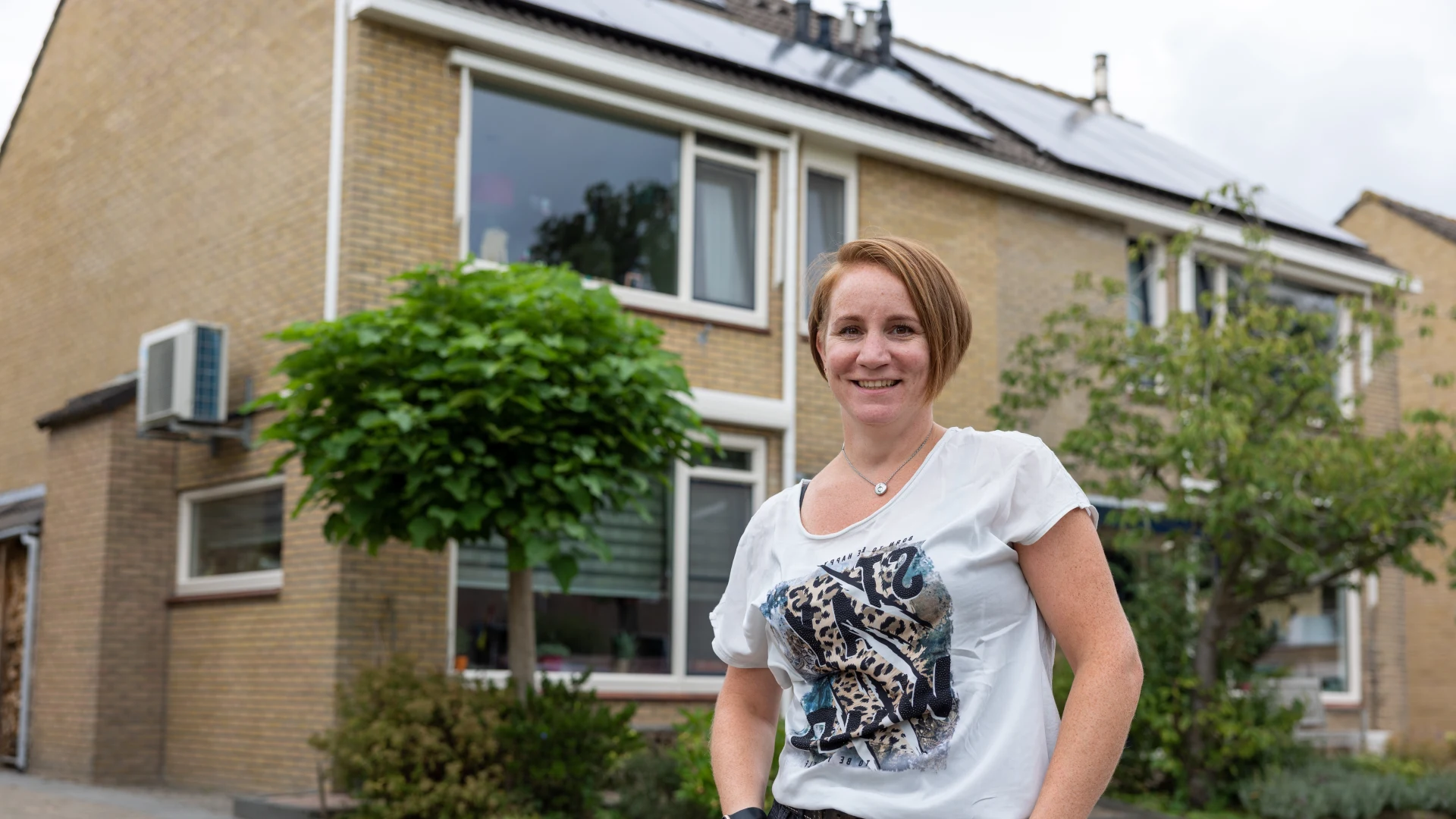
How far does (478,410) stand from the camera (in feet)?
28.4

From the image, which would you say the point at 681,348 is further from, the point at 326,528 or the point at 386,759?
the point at 386,759

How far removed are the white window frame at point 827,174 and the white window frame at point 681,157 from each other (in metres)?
0.36

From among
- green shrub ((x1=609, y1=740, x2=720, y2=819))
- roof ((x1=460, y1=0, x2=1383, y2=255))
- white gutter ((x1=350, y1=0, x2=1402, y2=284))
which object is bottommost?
green shrub ((x1=609, y1=740, x2=720, y2=819))

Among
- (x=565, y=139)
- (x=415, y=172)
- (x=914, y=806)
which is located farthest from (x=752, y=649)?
(x=565, y=139)

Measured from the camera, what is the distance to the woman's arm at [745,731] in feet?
7.57

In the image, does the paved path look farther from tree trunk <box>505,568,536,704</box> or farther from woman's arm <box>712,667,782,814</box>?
woman's arm <box>712,667,782,814</box>

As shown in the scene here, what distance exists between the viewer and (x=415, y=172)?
11039 millimetres

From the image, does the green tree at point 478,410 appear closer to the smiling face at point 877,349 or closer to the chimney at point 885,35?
the smiling face at point 877,349

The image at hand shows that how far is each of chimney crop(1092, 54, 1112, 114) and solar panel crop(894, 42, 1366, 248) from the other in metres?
1.19

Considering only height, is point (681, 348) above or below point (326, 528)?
above

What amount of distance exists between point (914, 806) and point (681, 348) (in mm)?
10320

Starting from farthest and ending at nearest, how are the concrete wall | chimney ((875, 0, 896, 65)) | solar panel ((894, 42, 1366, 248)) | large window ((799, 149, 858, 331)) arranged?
chimney ((875, 0, 896, 65)) → solar panel ((894, 42, 1366, 248)) → large window ((799, 149, 858, 331)) → the concrete wall

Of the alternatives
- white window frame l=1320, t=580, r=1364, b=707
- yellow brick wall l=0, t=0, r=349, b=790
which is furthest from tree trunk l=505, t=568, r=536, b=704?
white window frame l=1320, t=580, r=1364, b=707

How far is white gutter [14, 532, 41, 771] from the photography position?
12875 millimetres
